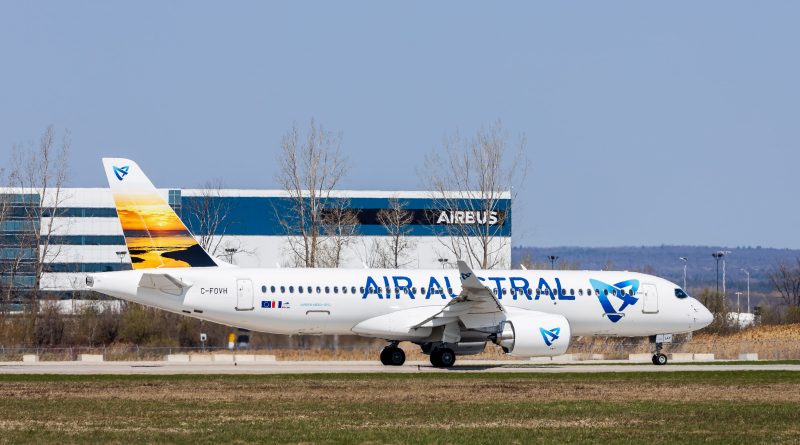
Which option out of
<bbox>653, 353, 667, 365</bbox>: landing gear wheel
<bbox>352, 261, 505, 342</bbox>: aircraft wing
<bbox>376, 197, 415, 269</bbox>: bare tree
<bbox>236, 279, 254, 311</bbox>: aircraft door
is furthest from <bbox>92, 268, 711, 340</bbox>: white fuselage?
<bbox>376, 197, 415, 269</bbox>: bare tree

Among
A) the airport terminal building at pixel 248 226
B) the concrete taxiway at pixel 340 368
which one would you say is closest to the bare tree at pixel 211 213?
the airport terminal building at pixel 248 226

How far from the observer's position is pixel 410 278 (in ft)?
135

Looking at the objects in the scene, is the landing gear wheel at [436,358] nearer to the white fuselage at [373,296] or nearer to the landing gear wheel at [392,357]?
the white fuselage at [373,296]

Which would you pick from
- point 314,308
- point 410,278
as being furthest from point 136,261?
point 410,278

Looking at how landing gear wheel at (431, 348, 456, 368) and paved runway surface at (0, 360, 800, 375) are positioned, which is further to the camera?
landing gear wheel at (431, 348, 456, 368)

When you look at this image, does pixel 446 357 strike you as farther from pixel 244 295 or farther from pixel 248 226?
pixel 248 226

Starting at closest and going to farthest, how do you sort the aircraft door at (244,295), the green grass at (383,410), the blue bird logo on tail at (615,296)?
the green grass at (383,410)
the aircraft door at (244,295)
the blue bird logo on tail at (615,296)

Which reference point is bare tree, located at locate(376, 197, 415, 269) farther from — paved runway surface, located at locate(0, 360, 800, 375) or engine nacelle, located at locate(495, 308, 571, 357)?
engine nacelle, located at locate(495, 308, 571, 357)

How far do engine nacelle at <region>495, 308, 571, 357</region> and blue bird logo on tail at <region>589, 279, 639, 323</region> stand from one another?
417cm

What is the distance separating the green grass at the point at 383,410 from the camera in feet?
67.7

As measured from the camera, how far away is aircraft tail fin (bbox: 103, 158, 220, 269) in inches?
1505

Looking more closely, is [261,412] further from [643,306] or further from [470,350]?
[643,306]

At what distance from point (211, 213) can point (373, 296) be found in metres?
54.8

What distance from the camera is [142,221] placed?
3822 centimetres
